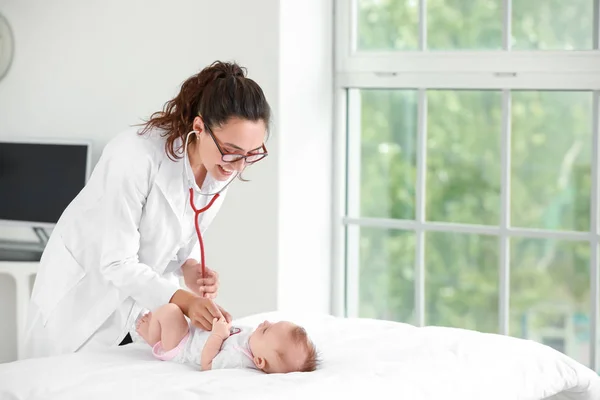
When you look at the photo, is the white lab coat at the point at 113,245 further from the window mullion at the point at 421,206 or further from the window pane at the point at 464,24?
the window pane at the point at 464,24

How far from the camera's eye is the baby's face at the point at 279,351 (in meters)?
1.79

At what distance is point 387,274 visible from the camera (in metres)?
3.06

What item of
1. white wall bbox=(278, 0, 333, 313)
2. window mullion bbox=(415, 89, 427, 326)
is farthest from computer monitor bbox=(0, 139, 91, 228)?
window mullion bbox=(415, 89, 427, 326)

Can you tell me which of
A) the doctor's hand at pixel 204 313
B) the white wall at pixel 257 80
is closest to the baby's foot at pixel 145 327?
the doctor's hand at pixel 204 313

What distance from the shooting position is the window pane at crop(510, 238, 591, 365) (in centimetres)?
276

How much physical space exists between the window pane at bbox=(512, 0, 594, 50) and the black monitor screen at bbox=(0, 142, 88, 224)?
1.55 metres

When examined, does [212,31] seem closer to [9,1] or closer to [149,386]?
[9,1]

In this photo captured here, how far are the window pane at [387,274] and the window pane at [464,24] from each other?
0.63 metres

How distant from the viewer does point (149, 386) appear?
1610 mm

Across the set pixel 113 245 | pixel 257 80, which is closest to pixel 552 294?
pixel 257 80

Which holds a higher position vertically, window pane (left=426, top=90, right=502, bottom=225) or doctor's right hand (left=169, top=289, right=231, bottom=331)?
window pane (left=426, top=90, right=502, bottom=225)

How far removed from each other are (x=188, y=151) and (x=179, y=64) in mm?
1146

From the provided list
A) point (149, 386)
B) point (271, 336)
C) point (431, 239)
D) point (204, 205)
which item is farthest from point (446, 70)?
point (149, 386)

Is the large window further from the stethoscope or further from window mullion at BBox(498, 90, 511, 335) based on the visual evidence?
the stethoscope
